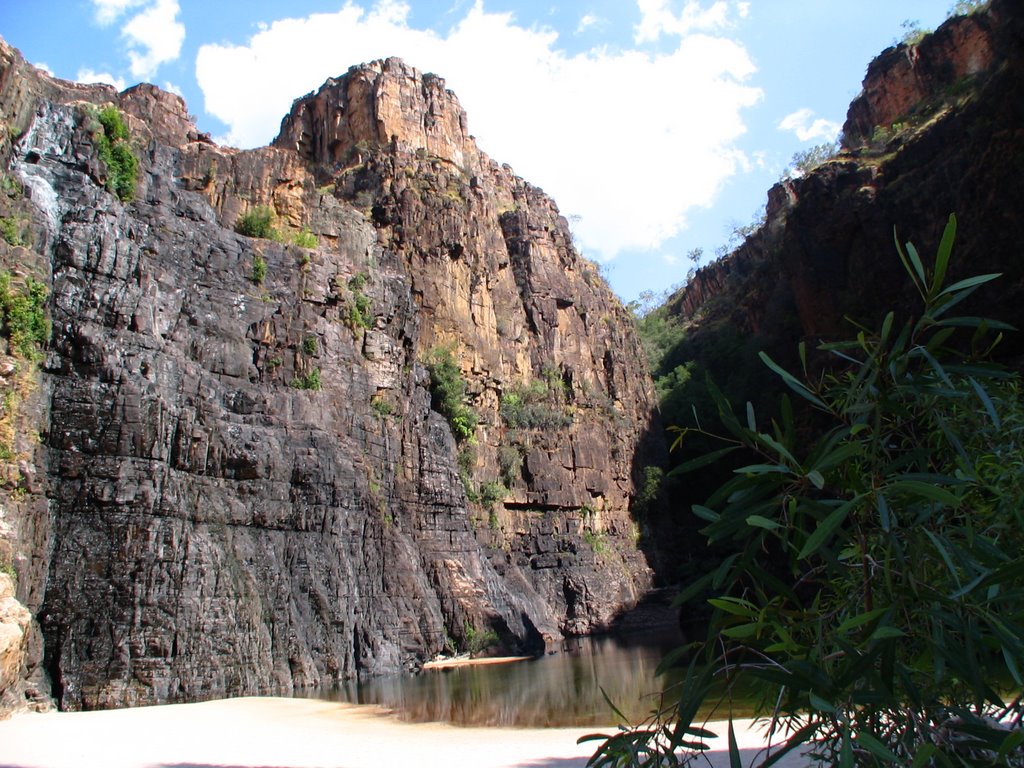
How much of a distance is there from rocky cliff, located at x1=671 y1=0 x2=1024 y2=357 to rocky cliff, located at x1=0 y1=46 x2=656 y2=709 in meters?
15.9

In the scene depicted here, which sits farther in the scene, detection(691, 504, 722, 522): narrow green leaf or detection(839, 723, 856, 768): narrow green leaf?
detection(691, 504, 722, 522): narrow green leaf

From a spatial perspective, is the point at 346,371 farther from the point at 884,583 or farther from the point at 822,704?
the point at 822,704

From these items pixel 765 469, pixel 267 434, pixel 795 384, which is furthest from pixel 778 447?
pixel 267 434

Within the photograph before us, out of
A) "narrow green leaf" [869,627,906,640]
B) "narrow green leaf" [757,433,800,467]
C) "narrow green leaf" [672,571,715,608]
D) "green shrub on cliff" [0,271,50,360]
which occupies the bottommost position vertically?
"narrow green leaf" [869,627,906,640]

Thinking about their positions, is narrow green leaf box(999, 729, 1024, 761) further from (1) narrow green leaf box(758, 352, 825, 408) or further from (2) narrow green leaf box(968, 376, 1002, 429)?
(1) narrow green leaf box(758, 352, 825, 408)

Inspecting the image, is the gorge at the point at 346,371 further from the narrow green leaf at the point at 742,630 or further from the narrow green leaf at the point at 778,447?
the narrow green leaf at the point at 778,447

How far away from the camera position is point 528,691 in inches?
719

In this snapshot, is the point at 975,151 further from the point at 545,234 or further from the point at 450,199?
the point at 545,234

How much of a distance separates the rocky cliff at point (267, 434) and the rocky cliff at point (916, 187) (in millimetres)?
15937

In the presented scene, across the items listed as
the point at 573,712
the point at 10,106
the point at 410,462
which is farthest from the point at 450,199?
the point at 573,712

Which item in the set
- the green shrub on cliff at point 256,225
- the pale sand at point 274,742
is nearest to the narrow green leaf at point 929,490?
the pale sand at point 274,742

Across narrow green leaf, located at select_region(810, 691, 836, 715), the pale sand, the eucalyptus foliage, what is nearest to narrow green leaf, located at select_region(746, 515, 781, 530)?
the eucalyptus foliage

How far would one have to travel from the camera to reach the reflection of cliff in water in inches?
571

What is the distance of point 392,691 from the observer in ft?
63.8
